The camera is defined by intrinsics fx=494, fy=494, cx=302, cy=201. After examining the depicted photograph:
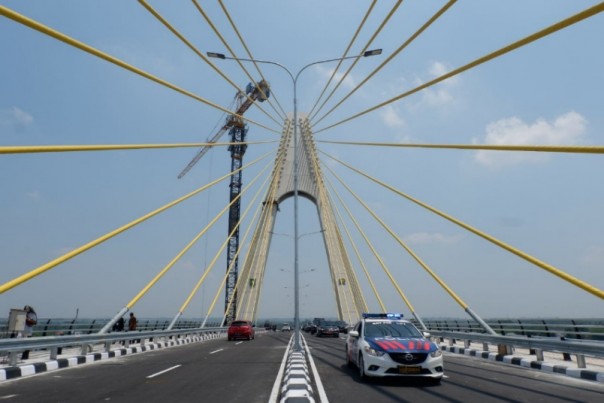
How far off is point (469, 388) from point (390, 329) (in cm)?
255

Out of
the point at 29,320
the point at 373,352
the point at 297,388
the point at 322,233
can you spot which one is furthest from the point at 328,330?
the point at 297,388

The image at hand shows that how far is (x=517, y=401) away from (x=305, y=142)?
44740 mm

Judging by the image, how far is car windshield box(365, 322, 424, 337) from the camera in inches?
464

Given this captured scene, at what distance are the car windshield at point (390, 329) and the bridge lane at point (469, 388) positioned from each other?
110cm

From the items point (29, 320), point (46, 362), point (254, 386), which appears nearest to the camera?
point (254, 386)

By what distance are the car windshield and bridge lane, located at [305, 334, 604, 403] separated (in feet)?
3.62

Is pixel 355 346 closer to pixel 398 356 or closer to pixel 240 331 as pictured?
pixel 398 356

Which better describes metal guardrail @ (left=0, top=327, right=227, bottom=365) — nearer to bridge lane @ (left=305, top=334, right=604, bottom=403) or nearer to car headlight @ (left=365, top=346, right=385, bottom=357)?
bridge lane @ (left=305, top=334, right=604, bottom=403)

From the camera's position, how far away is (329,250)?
49.7 metres

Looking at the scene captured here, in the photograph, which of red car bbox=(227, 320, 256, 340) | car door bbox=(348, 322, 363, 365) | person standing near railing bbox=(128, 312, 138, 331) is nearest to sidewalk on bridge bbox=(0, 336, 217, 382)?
person standing near railing bbox=(128, 312, 138, 331)

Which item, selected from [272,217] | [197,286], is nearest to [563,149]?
[197,286]

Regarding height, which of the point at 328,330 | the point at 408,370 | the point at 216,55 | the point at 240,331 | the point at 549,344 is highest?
the point at 216,55

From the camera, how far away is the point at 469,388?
32.8 ft

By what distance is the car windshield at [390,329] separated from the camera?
11.8m
